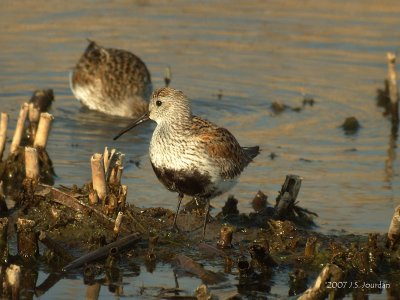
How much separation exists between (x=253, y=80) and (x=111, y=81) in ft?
7.43

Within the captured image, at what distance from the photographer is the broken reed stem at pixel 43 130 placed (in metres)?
10.7

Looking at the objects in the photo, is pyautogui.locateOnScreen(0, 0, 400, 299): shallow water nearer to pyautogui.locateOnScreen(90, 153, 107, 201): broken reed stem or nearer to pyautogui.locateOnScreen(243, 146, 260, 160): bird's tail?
pyautogui.locateOnScreen(243, 146, 260, 160): bird's tail

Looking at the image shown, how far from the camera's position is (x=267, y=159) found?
12.3 metres

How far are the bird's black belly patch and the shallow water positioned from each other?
126 centimetres

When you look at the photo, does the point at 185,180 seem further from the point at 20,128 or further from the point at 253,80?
the point at 253,80

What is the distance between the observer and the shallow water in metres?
11.4

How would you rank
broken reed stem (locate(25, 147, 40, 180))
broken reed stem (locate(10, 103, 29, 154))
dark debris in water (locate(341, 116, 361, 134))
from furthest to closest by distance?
1. dark debris in water (locate(341, 116, 361, 134))
2. broken reed stem (locate(10, 103, 29, 154))
3. broken reed stem (locate(25, 147, 40, 180))

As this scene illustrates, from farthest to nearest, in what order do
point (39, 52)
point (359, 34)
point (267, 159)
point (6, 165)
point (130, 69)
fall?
point (359, 34) < point (39, 52) < point (130, 69) < point (267, 159) < point (6, 165)

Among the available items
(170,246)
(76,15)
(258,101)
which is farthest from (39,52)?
(170,246)

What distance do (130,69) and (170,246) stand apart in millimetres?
7113

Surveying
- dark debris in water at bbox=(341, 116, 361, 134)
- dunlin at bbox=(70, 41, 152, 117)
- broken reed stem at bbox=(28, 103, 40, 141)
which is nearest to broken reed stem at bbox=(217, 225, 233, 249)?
broken reed stem at bbox=(28, 103, 40, 141)

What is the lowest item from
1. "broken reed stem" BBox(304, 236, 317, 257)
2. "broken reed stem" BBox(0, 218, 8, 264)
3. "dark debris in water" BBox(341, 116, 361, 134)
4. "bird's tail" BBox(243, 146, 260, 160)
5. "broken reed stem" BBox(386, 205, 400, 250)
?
"broken reed stem" BBox(0, 218, 8, 264)

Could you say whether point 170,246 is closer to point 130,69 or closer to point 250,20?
point 130,69

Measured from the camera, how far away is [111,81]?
15680 millimetres
